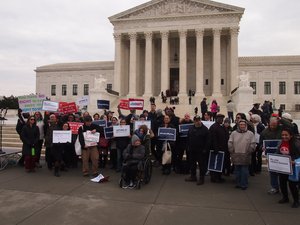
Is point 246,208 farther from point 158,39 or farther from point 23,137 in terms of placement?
point 158,39

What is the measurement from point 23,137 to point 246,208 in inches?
296

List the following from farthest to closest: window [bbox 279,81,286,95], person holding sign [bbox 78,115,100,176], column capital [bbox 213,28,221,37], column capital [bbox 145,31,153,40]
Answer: window [bbox 279,81,286,95], column capital [bbox 145,31,153,40], column capital [bbox 213,28,221,37], person holding sign [bbox 78,115,100,176]

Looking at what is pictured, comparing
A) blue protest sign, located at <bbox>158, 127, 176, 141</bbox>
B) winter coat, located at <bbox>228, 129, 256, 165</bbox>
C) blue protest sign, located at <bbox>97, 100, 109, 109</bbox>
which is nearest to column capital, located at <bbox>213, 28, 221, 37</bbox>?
blue protest sign, located at <bbox>97, 100, 109, 109</bbox>

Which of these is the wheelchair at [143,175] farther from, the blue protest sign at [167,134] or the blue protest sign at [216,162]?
the blue protest sign at [216,162]

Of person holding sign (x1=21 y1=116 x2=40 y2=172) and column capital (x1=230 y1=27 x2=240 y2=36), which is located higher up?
column capital (x1=230 y1=27 x2=240 y2=36)

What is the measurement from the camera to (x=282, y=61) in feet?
151

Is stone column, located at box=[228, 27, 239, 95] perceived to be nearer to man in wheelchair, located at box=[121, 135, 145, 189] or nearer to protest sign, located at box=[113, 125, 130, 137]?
protest sign, located at box=[113, 125, 130, 137]

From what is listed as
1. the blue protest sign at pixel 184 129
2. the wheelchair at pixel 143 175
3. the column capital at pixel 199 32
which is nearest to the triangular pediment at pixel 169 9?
the column capital at pixel 199 32

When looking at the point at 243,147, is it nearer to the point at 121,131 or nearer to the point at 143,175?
the point at 143,175

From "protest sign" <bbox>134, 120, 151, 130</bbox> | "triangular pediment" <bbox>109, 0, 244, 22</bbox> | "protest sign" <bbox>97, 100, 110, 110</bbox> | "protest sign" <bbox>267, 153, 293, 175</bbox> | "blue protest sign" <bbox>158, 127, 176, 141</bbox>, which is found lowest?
"protest sign" <bbox>267, 153, 293, 175</bbox>

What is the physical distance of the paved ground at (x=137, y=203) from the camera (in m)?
5.18

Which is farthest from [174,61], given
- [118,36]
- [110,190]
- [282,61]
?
[110,190]

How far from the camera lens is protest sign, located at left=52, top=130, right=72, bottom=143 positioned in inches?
354

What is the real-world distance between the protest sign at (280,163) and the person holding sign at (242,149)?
0.94 metres
